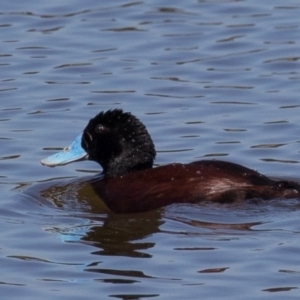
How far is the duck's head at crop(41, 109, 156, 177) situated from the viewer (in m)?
10.9

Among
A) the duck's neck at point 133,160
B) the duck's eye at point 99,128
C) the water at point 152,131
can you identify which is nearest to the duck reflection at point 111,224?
the water at point 152,131

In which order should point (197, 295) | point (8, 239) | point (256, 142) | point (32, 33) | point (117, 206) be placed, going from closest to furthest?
point (197, 295) < point (8, 239) < point (117, 206) < point (256, 142) < point (32, 33)

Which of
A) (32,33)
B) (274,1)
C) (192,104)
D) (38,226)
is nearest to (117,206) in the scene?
(38,226)

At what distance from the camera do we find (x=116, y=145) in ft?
36.2

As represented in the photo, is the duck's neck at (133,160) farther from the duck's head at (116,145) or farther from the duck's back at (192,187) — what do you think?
the duck's back at (192,187)

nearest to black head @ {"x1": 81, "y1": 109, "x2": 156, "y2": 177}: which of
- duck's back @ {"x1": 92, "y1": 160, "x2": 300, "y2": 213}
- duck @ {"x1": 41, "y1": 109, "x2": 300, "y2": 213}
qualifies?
duck @ {"x1": 41, "y1": 109, "x2": 300, "y2": 213}

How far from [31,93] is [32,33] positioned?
253 cm

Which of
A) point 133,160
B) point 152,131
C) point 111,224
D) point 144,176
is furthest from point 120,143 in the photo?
point 152,131

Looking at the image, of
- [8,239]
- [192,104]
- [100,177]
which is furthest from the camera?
[192,104]

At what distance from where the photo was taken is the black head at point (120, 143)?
10.9m

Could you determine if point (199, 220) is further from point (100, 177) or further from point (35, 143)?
point (35, 143)

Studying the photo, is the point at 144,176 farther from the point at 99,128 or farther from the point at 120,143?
the point at 99,128

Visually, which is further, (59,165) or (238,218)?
(59,165)

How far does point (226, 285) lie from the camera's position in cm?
852
